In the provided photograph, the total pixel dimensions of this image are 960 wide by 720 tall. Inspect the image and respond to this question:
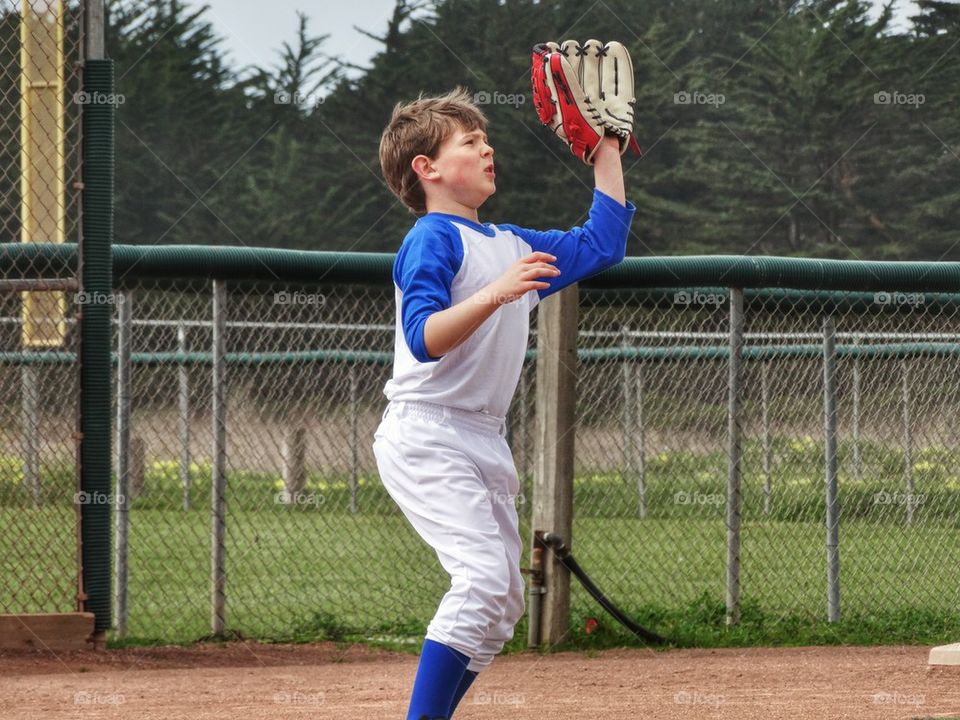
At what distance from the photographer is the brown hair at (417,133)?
3398mm

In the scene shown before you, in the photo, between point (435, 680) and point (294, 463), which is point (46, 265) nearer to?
point (435, 680)

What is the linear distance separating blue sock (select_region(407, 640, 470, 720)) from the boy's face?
3.71 ft

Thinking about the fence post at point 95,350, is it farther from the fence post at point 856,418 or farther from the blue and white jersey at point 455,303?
the fence post at point 856,418

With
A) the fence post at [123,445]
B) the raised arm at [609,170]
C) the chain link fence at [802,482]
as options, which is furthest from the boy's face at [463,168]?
the chain link fence at [802,482]

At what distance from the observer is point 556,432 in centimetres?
532

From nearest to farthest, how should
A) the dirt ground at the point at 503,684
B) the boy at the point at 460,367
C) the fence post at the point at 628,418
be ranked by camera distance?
the boy at the point at 460,367
the dirt ground at the point at 503,684
the fence post at the point at 628,418

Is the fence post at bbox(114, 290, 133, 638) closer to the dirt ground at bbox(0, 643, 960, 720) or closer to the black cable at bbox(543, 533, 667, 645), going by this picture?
the dirt ground at bbox(0, 643, 960, 720)

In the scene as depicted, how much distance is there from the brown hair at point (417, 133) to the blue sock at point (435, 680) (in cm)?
114

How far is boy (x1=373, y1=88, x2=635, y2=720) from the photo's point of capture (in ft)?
10.00

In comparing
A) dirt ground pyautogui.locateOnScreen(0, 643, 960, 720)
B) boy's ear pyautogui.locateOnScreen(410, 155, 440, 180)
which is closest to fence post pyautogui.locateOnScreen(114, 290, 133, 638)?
dirt ground pyautogui.locateOnScreen(0, 643, 960, 720)

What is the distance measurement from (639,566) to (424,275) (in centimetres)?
515

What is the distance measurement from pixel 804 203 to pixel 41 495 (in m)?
26.1

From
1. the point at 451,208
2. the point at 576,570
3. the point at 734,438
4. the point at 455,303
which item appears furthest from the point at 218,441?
the point at 455,303

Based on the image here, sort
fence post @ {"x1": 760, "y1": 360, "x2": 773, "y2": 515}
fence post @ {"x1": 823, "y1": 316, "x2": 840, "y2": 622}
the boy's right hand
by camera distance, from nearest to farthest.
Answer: the boy's right hand
fence post @ {"x1": 823, "y1": 316, "x2": 840, "y2": 622}
fence post @ {"x1": 760, "y1": 360, "x2": 773, "y2": 515}
